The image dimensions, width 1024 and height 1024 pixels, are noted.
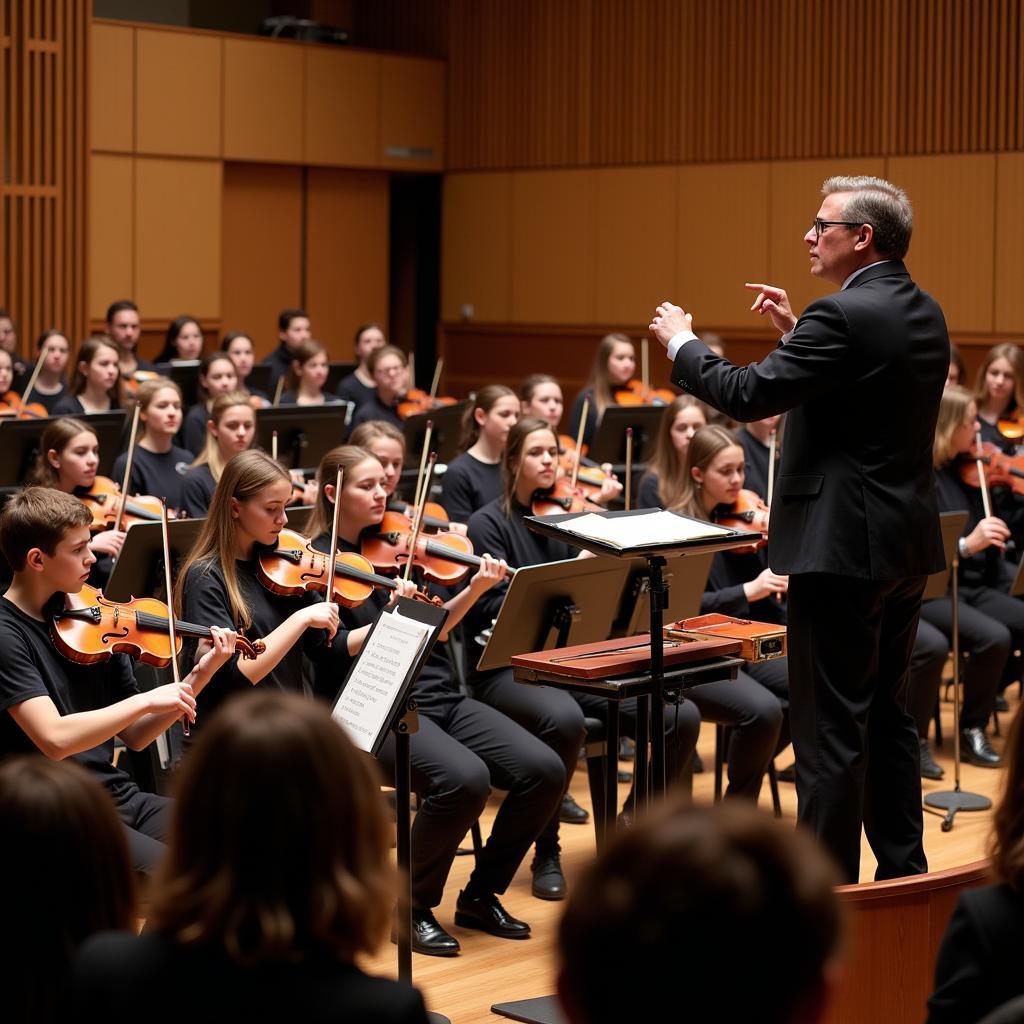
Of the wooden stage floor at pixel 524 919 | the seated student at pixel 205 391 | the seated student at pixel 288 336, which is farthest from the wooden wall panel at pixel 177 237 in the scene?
the wooden stage floor at pixel 524 919

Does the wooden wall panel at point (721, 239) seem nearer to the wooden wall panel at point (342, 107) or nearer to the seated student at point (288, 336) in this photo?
the wooden wall panel at point (342, 107)

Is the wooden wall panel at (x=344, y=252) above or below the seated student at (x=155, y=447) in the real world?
above

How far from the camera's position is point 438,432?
23.9ft

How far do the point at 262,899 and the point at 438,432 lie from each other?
5.87 meters

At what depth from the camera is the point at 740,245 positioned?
11.7 metres

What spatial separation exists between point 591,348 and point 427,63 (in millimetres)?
2857

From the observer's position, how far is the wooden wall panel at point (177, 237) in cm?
1177

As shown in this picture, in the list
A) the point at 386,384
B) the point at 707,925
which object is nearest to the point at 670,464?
the point at 386,384

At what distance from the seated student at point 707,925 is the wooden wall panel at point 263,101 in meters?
11.5

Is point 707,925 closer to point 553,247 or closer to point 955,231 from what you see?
point 955,231

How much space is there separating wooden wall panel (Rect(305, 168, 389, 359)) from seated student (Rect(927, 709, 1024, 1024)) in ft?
38.2

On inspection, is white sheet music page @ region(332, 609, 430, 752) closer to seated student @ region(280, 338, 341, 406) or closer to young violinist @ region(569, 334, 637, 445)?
young violinist @ region(569, 334, 637, 445)

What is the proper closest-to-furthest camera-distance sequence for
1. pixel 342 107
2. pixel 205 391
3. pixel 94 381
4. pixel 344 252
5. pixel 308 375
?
pixel 94 381 → pixel 205 391 → pixel 308 375 → pixel 342 107 → pixel 344 252

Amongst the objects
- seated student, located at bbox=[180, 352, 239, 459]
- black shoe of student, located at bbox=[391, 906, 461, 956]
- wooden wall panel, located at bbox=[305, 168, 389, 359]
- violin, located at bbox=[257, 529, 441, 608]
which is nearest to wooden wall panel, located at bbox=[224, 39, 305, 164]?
wooden wall panel, located at bbox=[305, 168, 389, 359]
